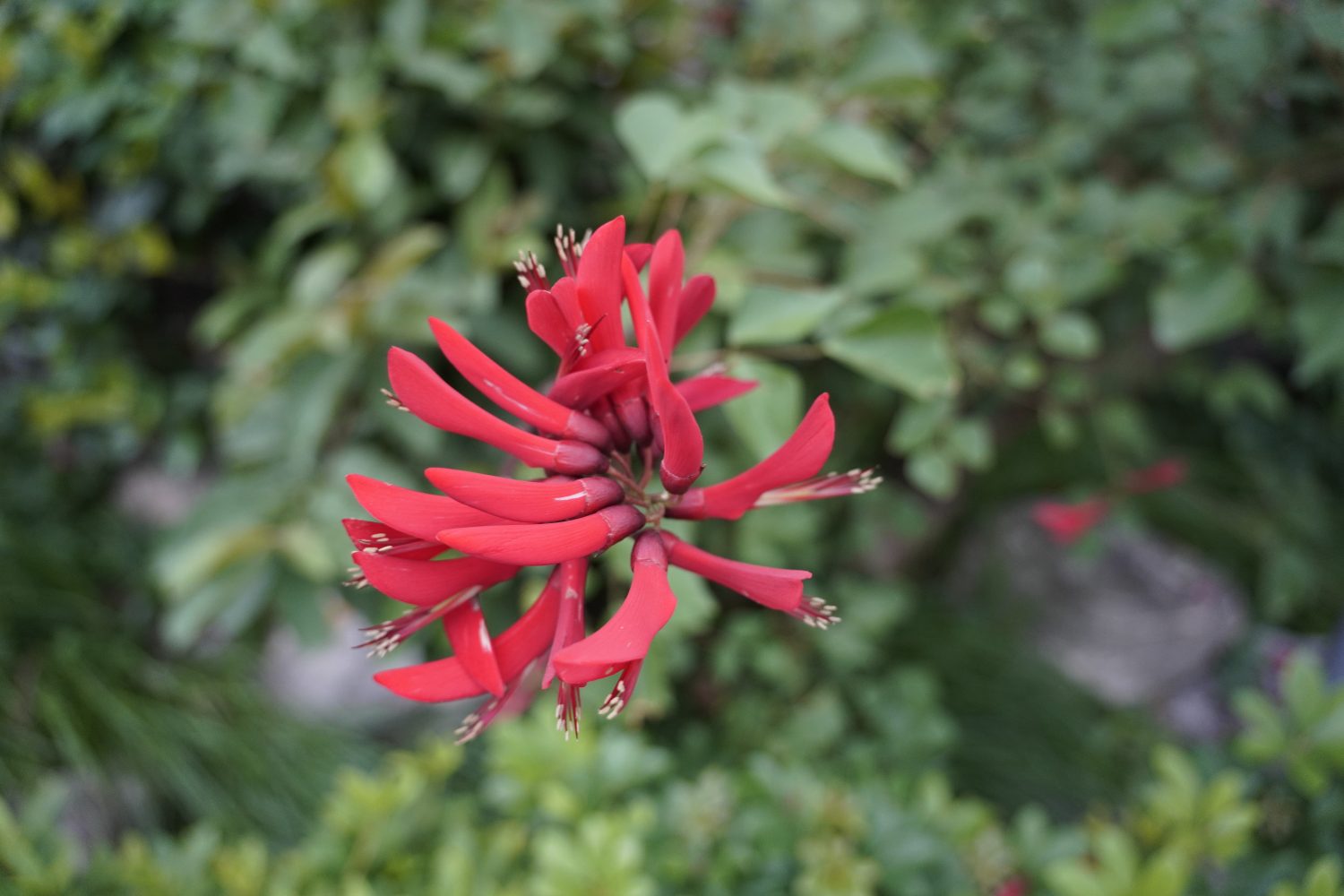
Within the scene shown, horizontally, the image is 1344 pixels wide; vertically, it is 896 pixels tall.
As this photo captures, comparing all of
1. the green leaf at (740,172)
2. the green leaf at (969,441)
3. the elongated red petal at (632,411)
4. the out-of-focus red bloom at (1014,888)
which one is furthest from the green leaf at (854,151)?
the out-of-focus red bloom at (1014,888)

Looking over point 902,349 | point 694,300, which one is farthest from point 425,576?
point 902,349

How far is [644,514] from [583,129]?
1109 mm

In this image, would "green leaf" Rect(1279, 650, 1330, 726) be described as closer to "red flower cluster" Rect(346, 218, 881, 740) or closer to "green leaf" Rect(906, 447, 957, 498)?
"green leaf" Rect(906, 447, 957, 498)

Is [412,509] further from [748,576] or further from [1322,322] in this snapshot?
[1322,322]

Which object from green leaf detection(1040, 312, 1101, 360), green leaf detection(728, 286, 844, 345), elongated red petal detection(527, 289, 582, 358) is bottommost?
green leaf detection(1040, 312, 1101, 360)

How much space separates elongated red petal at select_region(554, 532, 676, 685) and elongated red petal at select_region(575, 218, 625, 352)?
13 centimetres

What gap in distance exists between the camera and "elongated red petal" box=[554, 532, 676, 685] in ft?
1.29

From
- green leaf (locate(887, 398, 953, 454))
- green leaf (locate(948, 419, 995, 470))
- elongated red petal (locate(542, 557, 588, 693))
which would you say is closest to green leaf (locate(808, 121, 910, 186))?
green leaf (locate(887, 398, 953, 454))

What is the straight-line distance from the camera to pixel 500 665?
498 mm

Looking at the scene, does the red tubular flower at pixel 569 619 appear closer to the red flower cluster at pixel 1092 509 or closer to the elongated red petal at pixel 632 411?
the elongated red petal at pixel 632 411

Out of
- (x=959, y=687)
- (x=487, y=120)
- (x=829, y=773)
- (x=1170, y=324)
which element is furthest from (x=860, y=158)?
(x=959, y=687)

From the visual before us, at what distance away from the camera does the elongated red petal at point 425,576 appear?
44 centimetres

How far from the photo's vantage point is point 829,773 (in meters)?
1.45

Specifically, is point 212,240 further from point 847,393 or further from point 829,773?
point 829,773
